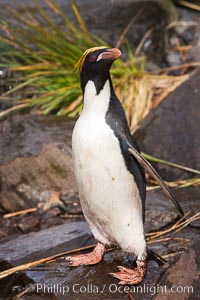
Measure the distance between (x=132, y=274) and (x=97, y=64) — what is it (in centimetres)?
102

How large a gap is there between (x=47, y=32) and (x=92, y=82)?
325 cm

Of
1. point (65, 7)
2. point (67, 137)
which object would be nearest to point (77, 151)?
point (67, 137)

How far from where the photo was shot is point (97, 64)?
333 centimetres

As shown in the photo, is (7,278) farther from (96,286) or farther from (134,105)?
(134,105)

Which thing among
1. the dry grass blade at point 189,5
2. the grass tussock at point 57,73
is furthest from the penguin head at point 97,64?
the dry grass blade at point 189,5

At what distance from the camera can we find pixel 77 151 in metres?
3.36

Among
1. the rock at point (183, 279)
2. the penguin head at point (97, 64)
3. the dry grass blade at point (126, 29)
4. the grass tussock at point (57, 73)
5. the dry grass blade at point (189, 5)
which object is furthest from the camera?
the dry grass blade at point (189, 5)

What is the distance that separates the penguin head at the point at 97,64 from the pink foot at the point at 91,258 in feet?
2.70

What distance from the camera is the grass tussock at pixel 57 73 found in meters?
6.37

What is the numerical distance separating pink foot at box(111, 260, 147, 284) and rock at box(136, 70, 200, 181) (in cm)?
194

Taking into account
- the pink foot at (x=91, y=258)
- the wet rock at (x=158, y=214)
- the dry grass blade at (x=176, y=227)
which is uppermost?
the pink foot at (x=91, y=258)

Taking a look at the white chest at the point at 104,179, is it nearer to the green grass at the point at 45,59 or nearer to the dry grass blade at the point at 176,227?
the dry grass blade at the point at 176,227

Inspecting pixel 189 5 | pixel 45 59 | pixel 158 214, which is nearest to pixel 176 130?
pixel 158 214

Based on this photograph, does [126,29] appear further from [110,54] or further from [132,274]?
[132,274]
